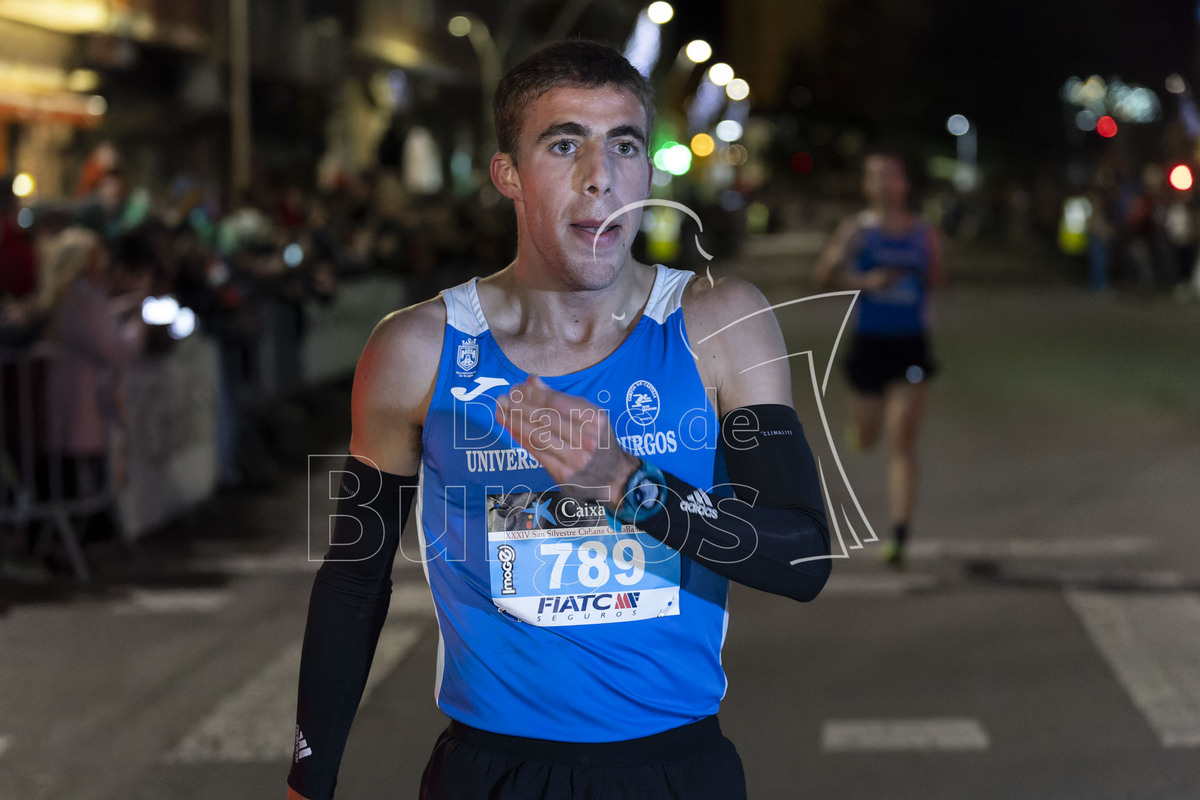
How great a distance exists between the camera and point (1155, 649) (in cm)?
658

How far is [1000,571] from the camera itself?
8031 mm

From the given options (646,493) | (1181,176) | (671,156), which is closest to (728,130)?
(671,156)

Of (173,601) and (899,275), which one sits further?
(899,275)

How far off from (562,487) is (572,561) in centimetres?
19

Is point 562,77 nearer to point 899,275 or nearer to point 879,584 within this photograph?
point 879,584

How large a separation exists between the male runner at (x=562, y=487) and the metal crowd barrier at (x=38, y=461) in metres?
6.29

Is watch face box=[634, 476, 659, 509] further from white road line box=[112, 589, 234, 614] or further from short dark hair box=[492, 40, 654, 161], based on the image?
white road line box=[112, 589, 234, 614]

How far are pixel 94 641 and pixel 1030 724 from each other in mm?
4062

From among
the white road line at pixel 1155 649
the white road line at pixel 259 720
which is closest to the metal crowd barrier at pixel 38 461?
the white road line at pixel 259 720

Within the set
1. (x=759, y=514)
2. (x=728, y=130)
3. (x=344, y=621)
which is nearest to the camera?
(x=759, y=514)

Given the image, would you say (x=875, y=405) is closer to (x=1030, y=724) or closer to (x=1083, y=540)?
(x=1083, y=540)

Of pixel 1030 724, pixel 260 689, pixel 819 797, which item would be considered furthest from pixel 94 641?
pixel 1030 724

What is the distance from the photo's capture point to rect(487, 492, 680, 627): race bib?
7.93 ft

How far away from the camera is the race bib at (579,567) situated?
2416 millimetres
